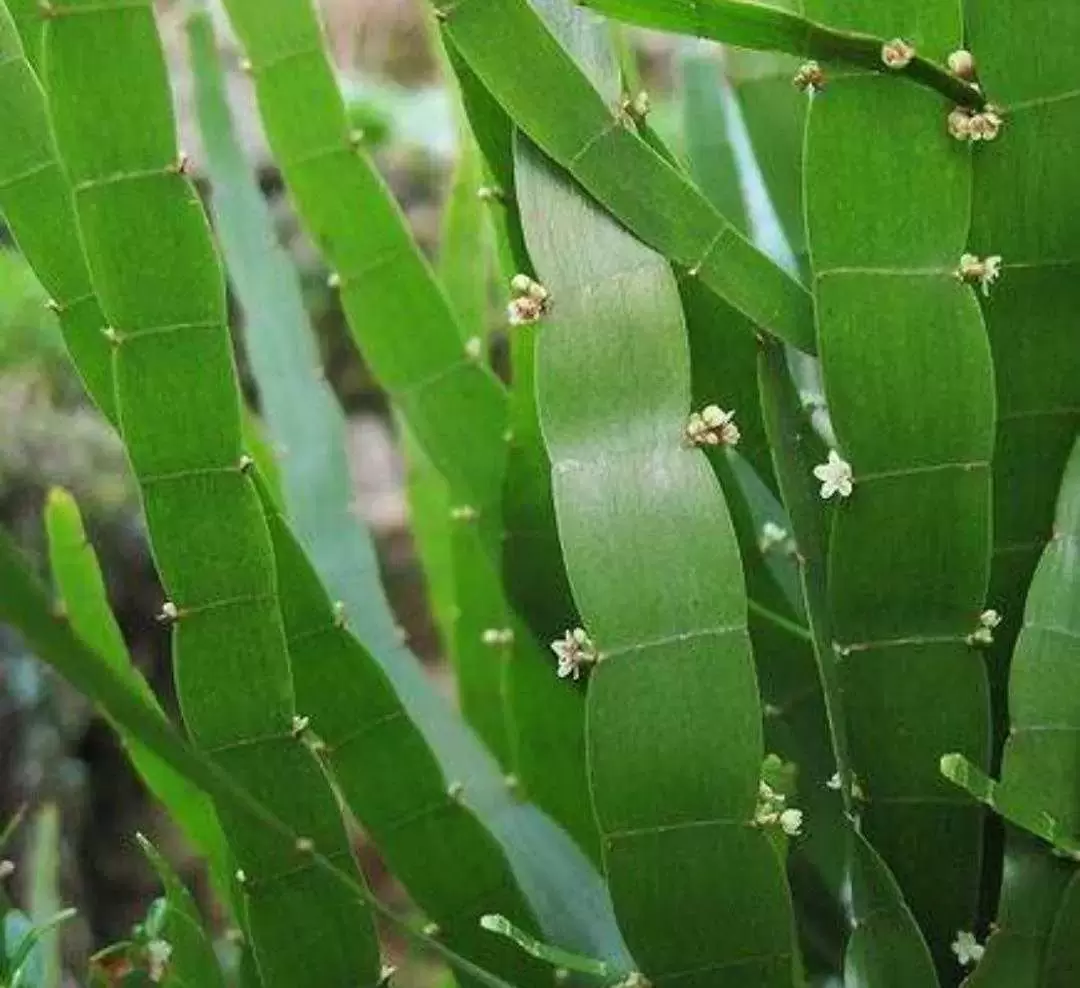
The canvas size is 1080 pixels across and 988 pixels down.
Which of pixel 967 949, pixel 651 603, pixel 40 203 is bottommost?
pixel 967 949

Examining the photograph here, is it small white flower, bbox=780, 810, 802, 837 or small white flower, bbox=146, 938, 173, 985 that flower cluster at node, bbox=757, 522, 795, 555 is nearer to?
small white flower, bbox=780, 810, 802, 837

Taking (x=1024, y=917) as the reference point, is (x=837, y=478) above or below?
above

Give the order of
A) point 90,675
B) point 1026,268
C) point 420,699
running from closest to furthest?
point 90,675
point 1026,268
point 420,699

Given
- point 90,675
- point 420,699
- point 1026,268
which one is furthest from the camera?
point 420,699

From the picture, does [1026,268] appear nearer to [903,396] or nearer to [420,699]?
[903,396]

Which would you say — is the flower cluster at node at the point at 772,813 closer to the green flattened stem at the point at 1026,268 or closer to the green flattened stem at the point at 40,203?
the green flattened stem at the point at 1026,268

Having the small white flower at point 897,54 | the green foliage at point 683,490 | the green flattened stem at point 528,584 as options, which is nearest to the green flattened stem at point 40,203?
the green foliage at point 683,490

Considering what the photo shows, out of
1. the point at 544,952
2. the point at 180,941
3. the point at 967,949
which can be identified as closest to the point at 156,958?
the point at 180,941

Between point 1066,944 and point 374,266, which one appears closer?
point 1066,944

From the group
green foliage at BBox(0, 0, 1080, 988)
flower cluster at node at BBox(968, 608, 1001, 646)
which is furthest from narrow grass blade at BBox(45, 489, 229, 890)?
flower cluster at node at BBox(968, 608, 1001, 646)
